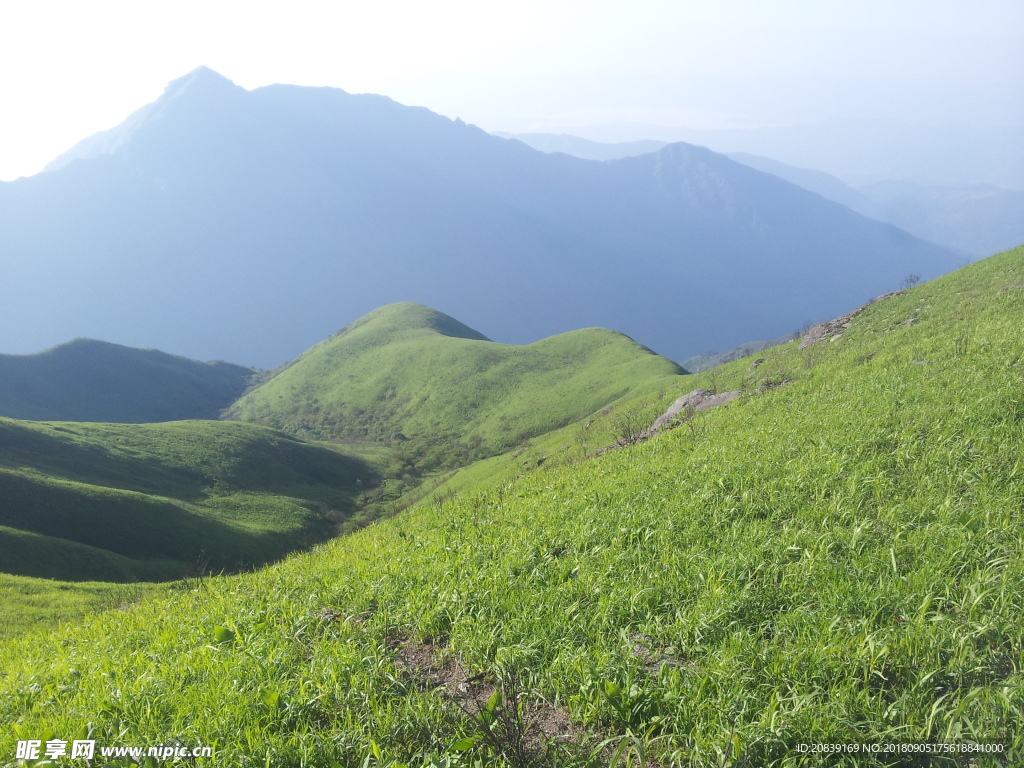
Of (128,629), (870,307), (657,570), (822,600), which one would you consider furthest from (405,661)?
(870,307)

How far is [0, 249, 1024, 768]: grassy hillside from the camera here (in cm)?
446

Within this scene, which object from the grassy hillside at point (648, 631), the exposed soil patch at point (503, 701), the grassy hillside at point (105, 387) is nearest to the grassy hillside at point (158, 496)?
the grassy hillside at point (648, 631)

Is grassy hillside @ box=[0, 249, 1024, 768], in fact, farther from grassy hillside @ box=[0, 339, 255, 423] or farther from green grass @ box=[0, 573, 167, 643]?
grassy hillside @ box=[0, 339, 255, 423]

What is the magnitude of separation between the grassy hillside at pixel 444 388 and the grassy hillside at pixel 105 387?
77.3 ft

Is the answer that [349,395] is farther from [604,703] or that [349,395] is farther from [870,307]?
[604,703]

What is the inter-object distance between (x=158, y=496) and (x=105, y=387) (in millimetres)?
130291

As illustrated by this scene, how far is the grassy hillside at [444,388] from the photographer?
96.8 metres

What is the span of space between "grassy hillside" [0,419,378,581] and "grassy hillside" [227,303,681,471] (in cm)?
2391

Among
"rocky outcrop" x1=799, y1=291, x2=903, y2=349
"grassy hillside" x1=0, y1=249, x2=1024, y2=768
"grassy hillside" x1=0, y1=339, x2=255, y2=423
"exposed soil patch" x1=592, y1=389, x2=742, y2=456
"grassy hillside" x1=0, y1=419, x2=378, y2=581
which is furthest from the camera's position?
"grassy hillside" x1=0, y1=339, x2=255, y2=423

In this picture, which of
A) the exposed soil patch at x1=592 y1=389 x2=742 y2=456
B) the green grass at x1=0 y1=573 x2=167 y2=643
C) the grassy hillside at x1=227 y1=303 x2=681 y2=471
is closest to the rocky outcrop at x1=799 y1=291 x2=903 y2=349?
the exposed soil patch at x1=592 y1=389 x2=742 y2=456

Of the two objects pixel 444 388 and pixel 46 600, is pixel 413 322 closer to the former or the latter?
pixel 444 388

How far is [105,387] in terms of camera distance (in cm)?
15762

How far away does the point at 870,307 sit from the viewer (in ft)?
120

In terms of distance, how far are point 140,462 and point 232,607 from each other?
7900 centimetres
